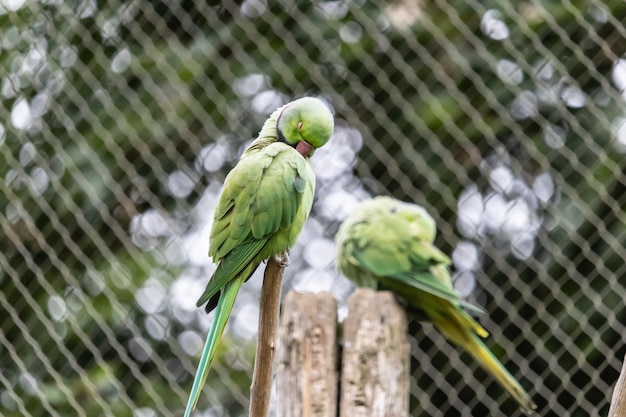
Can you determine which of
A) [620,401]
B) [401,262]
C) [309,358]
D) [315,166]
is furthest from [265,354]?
[315,166]

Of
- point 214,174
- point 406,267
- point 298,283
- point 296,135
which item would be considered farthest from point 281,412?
point 214,174

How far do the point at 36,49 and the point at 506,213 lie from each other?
44.1 inches

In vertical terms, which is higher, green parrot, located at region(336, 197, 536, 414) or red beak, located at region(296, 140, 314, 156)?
red beak, located at region(296, 140, 314, 156)

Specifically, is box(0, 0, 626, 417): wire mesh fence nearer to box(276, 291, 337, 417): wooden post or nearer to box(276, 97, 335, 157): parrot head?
box(276, 97, 335, 157): parrot head

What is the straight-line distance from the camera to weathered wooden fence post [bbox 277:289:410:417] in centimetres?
94

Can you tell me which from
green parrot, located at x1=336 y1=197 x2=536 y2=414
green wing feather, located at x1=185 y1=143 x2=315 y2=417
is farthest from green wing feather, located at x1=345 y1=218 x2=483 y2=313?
green wing feather, located at x1=185 y1=143 x2=315 y2=417

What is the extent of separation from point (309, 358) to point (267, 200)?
36cm

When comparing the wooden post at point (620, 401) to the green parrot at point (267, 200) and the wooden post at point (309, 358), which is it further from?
the green parrot at point (267, 200)

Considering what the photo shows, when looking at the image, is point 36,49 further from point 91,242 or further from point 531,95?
point 531,95

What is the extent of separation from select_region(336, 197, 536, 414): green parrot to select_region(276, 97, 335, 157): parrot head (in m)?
0.13

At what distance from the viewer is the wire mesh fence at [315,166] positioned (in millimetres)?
2062

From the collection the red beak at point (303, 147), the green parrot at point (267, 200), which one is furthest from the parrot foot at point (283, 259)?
the red beak at point (303, 147)

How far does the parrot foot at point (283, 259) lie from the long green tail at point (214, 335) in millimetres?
53

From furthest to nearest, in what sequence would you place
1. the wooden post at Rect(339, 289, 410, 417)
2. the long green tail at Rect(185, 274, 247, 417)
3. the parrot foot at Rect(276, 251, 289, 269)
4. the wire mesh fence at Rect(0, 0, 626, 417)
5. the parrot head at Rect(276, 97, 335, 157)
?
1. the wire mesh fence at Rect(0, 0, 626, 417)
2. the parrot head at Rect(276, 97, 335, 157)
3. the parrot foot at Rect(276, 251, 289, 269)
4. the long green tail at Rect(185, 274, 247, 417)
5. the wooden post at Rect(339, 289, 410, 417)
